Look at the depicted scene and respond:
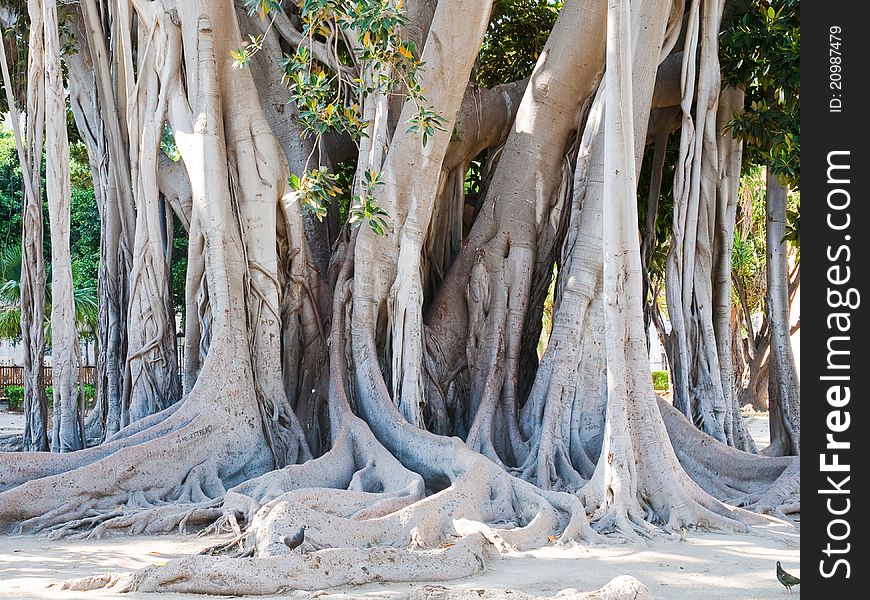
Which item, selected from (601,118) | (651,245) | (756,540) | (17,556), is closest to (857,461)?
(756,540)

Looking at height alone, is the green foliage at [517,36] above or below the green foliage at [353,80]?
above

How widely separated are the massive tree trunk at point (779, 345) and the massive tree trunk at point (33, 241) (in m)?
5.11

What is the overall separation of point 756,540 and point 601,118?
9.52ft

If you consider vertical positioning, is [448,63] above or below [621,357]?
above

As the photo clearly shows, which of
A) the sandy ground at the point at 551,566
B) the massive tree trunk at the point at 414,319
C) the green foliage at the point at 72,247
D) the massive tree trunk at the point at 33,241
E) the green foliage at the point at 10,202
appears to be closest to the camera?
the sandy ground at the point at 551,566

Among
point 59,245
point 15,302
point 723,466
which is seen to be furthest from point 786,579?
point 15,302

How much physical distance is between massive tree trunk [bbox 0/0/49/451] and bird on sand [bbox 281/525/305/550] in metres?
3.61

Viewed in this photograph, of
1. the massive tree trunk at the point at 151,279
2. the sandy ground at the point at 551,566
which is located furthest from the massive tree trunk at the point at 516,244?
the sandy ground at the point at 551,566

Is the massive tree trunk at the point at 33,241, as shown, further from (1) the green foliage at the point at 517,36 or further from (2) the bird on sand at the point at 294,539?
(1) the green foliage at the point at 517,36

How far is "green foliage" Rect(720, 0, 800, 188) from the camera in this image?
6605mm

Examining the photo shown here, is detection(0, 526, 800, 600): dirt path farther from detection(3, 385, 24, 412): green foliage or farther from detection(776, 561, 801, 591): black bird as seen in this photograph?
detection(3, 385, 24, 412): green foliage

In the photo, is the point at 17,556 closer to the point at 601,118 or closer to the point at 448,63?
the point at 448,63

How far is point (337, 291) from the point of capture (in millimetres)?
6328

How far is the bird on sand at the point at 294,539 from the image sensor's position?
12.0 feet
